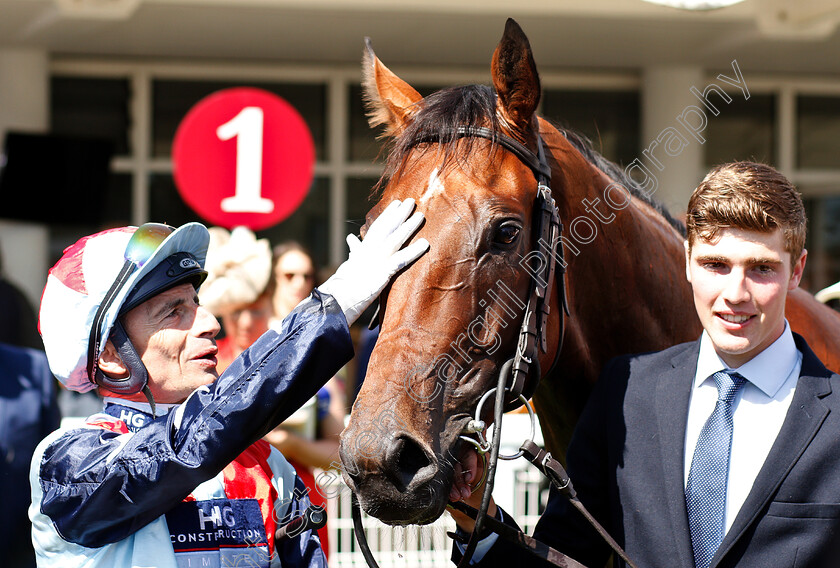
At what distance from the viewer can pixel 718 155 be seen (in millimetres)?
8617

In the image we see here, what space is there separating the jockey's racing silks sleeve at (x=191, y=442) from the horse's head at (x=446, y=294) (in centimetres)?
13

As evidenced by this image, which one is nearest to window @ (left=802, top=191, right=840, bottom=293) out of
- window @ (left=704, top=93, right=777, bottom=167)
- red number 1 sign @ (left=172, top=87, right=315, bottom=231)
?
window @ (left=704, top=93, right=777, bottom=167)

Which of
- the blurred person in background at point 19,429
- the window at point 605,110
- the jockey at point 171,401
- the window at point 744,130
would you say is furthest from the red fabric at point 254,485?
the window at point 744,130

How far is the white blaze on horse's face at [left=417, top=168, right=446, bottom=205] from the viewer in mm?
1802

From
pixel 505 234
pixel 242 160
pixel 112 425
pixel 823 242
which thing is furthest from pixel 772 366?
pixel 823 242

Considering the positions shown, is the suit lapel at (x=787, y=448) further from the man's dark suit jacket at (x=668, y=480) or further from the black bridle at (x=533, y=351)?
the black bridle at (x=533, y=351)

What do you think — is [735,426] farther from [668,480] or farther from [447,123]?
[447,123]

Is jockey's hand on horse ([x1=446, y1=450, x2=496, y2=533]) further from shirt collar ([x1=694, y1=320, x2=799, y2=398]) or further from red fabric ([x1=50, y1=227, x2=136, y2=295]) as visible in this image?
red fabric ([x1=50, y1=227, x2=136, y2=295])

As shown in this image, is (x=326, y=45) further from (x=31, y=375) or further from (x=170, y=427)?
(x=170, y=427)

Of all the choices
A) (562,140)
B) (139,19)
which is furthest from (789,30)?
(562,140)

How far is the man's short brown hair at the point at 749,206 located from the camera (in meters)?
1.66

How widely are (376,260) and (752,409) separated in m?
0.81

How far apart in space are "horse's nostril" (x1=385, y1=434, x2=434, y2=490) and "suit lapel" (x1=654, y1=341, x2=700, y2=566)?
1.61 ft

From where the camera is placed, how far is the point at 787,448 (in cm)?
161
